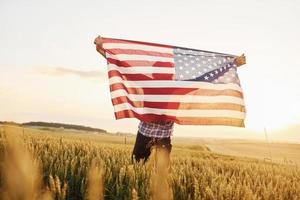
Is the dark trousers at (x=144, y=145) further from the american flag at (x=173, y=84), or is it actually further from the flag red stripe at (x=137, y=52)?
the flag red stripe at (x=137, y=52)

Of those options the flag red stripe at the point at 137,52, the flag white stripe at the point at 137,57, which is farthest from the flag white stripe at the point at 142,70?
the flag red stripe at the point at 137,52

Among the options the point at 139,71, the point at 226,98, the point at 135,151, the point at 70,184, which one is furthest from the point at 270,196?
the point at 139,71

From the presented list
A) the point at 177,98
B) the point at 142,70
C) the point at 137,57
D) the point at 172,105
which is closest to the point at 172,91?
the point at 177,98

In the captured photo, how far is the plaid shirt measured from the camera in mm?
6352

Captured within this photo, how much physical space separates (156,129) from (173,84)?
99cm

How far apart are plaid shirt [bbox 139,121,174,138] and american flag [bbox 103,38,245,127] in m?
0.09

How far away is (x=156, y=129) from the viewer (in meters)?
6.41

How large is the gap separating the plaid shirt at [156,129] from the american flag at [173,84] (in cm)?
9

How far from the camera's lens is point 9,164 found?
85cm

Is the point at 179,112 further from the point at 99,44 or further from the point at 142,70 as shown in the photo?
the point at 99,44

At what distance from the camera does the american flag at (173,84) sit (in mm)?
6676

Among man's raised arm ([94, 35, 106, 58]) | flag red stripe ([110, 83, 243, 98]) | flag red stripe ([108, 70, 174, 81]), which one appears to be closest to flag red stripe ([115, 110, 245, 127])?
flag red stripe ([110, 83, 243, 98])

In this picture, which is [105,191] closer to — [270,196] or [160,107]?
[270,196]

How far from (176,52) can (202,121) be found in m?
1.57
